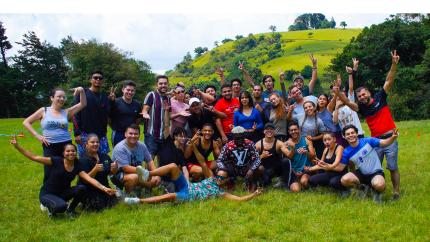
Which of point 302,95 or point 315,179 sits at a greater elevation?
point 302,95

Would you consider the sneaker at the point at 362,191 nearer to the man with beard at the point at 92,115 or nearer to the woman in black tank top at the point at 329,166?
the woman in black tank top at the point at 329,166

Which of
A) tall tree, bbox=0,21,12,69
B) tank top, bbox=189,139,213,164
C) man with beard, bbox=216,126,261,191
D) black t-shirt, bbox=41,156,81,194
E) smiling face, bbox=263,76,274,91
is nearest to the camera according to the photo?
black t-shirt, bbox=41,156,81,194

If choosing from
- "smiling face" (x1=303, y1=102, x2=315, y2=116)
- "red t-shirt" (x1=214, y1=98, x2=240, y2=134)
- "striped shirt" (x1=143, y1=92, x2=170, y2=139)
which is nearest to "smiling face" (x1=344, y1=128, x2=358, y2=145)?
"smiling face" (x1=303, y1=102, x2=315, y2=116)

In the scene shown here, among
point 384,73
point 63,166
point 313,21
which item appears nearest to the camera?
point 63,166

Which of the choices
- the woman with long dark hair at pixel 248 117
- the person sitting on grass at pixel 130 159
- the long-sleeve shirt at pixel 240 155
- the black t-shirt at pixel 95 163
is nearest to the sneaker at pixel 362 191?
the long-sleeve shirt at pixel 240 155

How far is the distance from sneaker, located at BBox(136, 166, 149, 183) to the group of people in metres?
0.02

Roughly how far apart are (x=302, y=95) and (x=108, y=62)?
4827cm

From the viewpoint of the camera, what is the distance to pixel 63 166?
7.09 m

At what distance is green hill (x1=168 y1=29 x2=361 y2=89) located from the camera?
98125mm

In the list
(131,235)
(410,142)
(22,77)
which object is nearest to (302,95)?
(131,235)

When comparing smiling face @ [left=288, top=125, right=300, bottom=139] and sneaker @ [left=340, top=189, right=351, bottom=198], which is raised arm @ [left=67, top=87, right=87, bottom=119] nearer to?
smiling face @ [left=288, top=125, right=300, bottom=139]

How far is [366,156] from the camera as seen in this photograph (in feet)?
24.4

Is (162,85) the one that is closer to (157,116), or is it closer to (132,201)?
(157,116)

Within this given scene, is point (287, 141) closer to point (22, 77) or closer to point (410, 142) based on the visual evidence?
point (410, 142)
